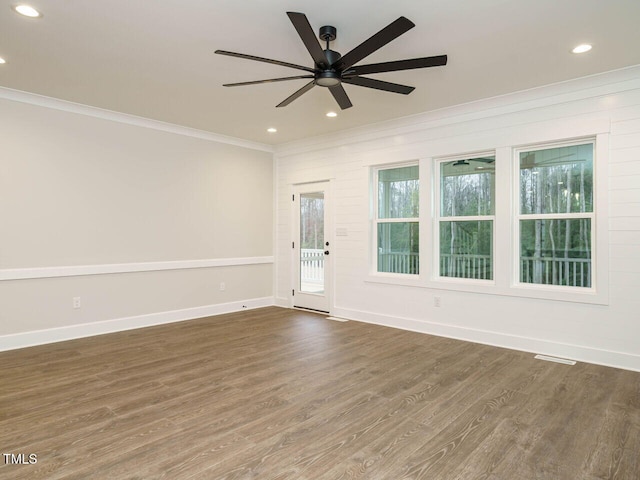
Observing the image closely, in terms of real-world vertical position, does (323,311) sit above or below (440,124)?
below

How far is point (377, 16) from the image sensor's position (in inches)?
110

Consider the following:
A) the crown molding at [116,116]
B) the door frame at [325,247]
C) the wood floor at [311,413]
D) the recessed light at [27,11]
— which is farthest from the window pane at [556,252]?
the recessed light at [27,11]

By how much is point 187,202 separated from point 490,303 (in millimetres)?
4317

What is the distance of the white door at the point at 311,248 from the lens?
20.5 ft

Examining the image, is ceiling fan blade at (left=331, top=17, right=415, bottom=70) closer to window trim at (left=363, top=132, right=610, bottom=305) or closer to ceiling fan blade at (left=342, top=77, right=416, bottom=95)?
ceiling fan blade at (left=342, top=77, right=416, bottom=95)

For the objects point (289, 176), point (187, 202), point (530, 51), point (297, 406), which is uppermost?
point (530, 51)

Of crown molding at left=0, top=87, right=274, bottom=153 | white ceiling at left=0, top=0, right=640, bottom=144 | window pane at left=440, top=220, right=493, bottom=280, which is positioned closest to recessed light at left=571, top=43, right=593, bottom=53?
white ceiling at left=0, top=0, right=640, bottom=144

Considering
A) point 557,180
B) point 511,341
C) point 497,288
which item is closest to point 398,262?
point 497,288

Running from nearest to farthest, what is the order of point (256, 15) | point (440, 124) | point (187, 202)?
point (256, 15)
point (440, 124)
point (187, 202)

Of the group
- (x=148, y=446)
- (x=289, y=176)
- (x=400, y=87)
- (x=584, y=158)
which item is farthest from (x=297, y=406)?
(x=289, y=176)

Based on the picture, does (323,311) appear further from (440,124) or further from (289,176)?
(440,124)

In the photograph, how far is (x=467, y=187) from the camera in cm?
487

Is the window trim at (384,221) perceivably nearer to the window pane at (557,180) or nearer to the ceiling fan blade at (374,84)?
the window pane at (557,180)

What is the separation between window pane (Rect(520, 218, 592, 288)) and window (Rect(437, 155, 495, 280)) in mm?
384
